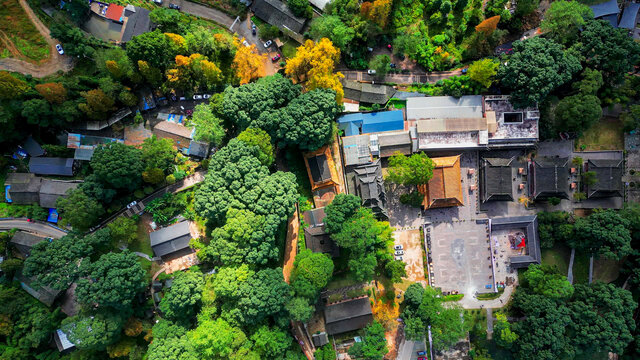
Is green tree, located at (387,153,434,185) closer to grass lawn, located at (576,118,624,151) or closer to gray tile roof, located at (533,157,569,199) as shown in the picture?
gray tile roof, located at (533,157,569,199)

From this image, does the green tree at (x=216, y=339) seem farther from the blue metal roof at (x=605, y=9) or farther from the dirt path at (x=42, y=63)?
the blue metal roof at (x=605, y=9)

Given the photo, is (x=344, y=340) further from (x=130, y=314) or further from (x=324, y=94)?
(x=324, y=94)

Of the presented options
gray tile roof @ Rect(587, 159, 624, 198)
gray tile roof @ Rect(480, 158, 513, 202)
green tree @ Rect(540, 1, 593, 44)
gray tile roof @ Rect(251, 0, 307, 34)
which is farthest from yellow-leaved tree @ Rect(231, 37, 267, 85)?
gray tile roof @ Rect(587, 159, 624, 198)

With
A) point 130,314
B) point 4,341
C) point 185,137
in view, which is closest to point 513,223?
point 185,137

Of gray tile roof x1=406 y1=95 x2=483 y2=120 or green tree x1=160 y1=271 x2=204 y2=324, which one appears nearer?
green tree x1=160 y1=271 x2=204 y2=324

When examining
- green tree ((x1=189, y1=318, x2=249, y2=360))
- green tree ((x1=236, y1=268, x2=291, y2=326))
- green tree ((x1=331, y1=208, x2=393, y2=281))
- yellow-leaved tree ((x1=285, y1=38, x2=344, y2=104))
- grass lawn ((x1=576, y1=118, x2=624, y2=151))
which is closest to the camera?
green tree ((x1=189, y1=318, x2=249, y2=360))

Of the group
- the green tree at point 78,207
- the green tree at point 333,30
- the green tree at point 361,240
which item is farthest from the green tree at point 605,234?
the green tree at point 78,207
